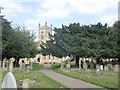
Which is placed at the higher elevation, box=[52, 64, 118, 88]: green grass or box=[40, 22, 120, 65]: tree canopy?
box=[40, 22, 120, 65]: tree canopy

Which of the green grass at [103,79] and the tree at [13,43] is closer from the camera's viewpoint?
the green grass at [103,79]

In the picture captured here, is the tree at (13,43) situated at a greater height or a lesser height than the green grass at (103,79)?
greater

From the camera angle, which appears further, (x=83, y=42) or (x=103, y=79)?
(x=83, y=42)

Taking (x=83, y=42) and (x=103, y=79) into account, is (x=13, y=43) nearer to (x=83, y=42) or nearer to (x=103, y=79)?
(x=83, y=42)

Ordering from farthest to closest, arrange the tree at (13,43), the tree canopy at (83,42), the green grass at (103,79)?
the tree at (13,43)
the tree canopy at (83,42)
the green grass at (103,79)

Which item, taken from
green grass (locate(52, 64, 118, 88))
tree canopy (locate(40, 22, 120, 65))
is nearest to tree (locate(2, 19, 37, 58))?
tree canopy (locate(40, 22, 120, 65))

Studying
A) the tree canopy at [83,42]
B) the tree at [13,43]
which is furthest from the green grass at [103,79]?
the tree at [13,43]

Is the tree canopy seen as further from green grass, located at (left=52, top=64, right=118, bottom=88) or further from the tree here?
green grass, located at (left=52, top=64, right=118, bottom=88)

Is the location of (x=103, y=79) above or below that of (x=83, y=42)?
below

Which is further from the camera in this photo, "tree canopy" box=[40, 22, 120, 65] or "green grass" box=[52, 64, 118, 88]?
"tree canopy" box=[40, 22, 120, 65]

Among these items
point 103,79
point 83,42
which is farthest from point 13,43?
point 103,79

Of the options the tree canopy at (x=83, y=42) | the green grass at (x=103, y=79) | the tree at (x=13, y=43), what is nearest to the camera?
the green grass at (x=103, y=79)

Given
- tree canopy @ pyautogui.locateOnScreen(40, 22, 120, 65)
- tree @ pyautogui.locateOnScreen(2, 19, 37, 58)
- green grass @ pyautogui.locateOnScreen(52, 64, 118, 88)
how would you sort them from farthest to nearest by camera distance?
tree @ pyautogui.locateOnScreen(2, 19, 37, 58)
tree canopy @ pyautogui.locateOnScreen(40, 22, 120, 65)
green grass @ pyautogui.locateOnScreen(52, 64, 118, 88)

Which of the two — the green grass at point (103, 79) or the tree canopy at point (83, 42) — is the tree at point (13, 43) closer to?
the tree canopy at point (83, 42)
